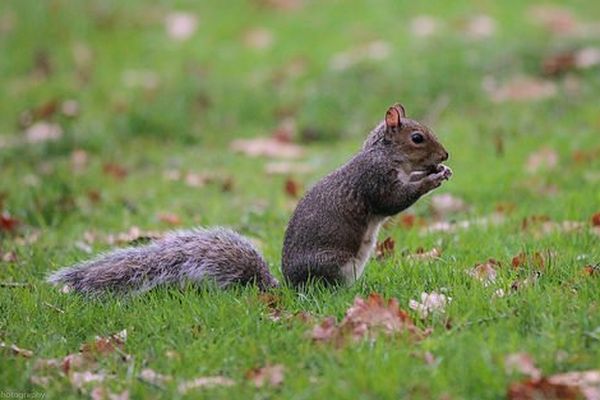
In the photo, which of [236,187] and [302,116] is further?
[302,116]

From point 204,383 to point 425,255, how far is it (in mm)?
1705

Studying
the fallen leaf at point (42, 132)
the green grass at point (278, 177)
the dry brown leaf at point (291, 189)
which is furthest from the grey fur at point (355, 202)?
the fallen leaf at point (42, 132)

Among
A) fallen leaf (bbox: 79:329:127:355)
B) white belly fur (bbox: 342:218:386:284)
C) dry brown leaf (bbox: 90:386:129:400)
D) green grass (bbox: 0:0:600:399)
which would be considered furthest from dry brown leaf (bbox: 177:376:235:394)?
white belly fur (bbox: 342:218:386:284)

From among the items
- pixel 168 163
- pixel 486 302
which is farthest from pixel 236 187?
pixel 486 302

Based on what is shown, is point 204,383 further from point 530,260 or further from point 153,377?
point 530,260

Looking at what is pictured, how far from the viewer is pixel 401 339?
374cm

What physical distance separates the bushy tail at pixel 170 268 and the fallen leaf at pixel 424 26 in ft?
21.2

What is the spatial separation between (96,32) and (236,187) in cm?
453

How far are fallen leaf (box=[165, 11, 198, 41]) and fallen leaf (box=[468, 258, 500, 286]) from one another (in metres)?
7.32

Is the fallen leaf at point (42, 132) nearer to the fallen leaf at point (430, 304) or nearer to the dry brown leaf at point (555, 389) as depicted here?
the fallen leaf at point (430, 304)

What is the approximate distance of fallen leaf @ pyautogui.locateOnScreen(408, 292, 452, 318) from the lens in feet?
13.1

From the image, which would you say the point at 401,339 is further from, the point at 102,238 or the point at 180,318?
the point at 102,238

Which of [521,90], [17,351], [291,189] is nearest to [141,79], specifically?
[291,189]

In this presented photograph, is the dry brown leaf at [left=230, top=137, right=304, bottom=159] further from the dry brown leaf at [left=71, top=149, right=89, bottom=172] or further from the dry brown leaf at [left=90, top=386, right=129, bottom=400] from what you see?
the dry brown leaf at [left=90, top=386, right=129, bottom=400]
